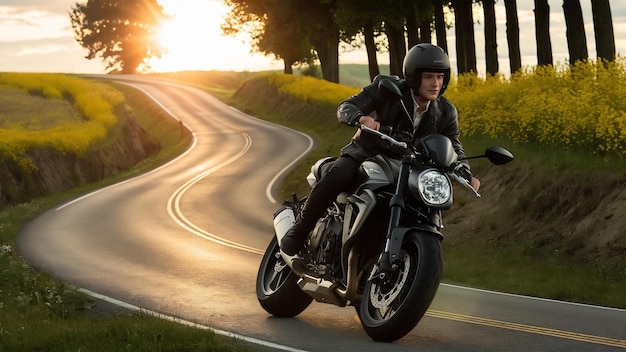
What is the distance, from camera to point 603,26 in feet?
93.5

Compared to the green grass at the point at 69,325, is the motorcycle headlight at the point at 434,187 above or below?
above

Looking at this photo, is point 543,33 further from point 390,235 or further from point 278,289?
point 390,235

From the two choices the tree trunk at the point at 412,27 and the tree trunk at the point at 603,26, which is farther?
the tree trunk at the point at 412,27

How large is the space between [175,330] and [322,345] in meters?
1.51

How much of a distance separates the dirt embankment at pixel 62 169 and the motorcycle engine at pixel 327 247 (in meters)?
26.9

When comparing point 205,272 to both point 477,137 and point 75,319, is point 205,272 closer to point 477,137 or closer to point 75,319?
point 75,319

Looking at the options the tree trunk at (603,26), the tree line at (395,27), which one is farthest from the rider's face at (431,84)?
the tree trunk at (603,26)

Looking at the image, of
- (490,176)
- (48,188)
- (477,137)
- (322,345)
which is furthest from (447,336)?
(48,188)

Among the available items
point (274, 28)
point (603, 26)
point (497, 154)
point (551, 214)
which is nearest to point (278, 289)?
point (497, 154)

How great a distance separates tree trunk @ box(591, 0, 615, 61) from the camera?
28422 mm

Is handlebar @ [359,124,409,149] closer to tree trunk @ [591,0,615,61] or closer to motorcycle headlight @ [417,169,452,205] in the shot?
motorcycle headlight @ [417,169,452,205]

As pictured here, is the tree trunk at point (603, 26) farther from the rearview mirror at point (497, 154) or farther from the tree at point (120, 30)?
the tree at point (120, 30)

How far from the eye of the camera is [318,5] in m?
60.2

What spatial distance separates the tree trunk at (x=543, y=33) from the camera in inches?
1323
